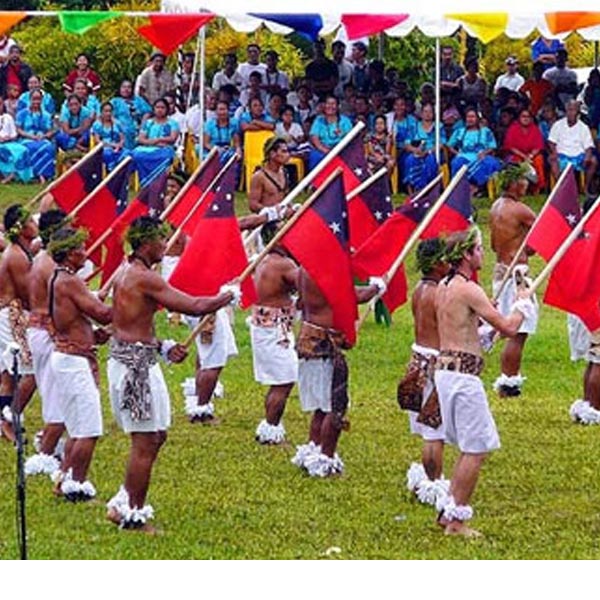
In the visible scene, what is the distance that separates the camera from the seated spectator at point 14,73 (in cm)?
3162

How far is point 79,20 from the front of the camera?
23.3 metres

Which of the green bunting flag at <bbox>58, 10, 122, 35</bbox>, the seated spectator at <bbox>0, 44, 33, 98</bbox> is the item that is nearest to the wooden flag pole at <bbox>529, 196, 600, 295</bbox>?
the green bunting flag at <bbox>58, 10, 122, 35</bbox>

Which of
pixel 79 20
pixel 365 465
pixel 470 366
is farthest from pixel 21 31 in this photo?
pixel 470 366

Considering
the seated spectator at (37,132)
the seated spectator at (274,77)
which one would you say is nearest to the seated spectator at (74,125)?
the seated spectator at (37,132)

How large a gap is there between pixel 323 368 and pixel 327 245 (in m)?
1.25

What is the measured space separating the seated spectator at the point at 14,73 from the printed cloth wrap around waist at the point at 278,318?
617 inches

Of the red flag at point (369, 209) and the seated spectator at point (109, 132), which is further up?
the red flag at point (369, 209)

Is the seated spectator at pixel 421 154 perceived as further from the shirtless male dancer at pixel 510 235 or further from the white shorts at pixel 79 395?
the white shorts at pixel 79 395

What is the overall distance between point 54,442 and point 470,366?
3593 mm

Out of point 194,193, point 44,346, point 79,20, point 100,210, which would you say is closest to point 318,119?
point 79,20

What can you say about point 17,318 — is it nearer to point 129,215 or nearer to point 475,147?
point 129,215

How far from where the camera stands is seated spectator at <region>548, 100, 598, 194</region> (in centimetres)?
3003

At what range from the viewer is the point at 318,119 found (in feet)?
97.2

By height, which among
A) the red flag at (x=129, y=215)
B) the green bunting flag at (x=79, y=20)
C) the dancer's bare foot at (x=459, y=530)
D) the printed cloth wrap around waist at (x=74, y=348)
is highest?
the printed cloth wrap around waist at (x=74, y=348)
